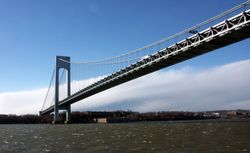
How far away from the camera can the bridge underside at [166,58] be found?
31719 mm

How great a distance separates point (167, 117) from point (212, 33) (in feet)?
338

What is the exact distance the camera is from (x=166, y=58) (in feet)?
133

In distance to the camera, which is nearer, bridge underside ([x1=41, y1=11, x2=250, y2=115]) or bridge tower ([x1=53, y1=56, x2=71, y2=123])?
bridge underside ([x1=41, y1=11, x2=250, y2=115])

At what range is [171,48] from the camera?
40031 mm

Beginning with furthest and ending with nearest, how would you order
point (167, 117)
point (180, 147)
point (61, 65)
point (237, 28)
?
point (167, 117), point (61, 65), point (237, 28), point (180, 147)

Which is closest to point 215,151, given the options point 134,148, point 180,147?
point 180,147

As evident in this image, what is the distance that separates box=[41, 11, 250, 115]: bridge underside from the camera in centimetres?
3172

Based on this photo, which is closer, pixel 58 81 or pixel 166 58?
pixel 166 58

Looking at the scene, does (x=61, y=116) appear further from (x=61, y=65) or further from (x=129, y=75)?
(x=129, y=75)

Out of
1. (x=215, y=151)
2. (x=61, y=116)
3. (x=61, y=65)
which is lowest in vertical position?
(x=215, y=151)

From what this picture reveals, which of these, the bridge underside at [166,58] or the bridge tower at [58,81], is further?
the bridge tower at [58,81]

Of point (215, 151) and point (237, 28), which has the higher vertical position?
point (237, 28)

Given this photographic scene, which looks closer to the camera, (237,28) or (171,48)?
(237,28)

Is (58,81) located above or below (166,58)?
above
